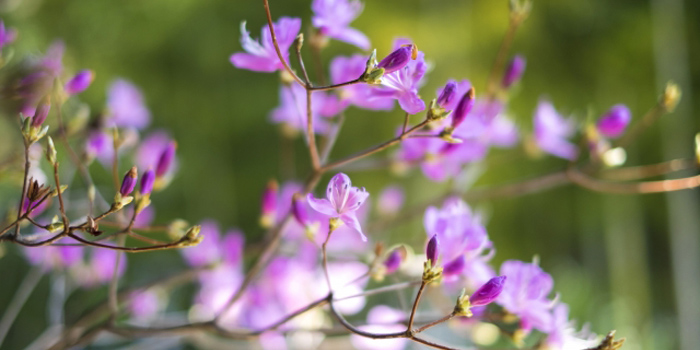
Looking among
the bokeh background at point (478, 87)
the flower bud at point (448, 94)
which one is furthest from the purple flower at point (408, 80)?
the bokeh background at point (478, 87)

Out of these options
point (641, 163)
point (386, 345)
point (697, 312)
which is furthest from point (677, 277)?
point (386, 345)

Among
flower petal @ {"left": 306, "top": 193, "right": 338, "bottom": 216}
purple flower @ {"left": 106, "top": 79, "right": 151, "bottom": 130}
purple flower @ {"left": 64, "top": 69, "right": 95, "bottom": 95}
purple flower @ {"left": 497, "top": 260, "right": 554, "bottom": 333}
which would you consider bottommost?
purple flower @ {"left": 497, "top": 260, "right": 554, "bottom": 333}

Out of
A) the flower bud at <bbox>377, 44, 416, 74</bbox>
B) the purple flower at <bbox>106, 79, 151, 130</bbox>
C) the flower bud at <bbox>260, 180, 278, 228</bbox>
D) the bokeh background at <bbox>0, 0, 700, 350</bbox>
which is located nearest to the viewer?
the flower bud at <bbox>377, 44, 416, 74</bbox>

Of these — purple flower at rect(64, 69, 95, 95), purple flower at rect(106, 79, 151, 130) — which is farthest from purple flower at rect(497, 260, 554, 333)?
purple flower at rect(106, 79, 151, 130)

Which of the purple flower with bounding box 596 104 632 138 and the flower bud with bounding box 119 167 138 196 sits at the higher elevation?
the purple flower with bounding box 596 104 632 138

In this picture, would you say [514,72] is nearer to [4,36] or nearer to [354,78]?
[354,78]

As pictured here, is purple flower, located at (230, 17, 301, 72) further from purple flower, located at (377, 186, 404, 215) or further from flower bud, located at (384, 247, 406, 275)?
purple flower, located at (377, 186, 404, 215)

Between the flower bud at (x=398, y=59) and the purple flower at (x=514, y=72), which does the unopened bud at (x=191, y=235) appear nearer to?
the flower bud at (x=398, y=59)

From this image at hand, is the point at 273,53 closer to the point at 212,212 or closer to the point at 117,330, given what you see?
the point at 117,330
